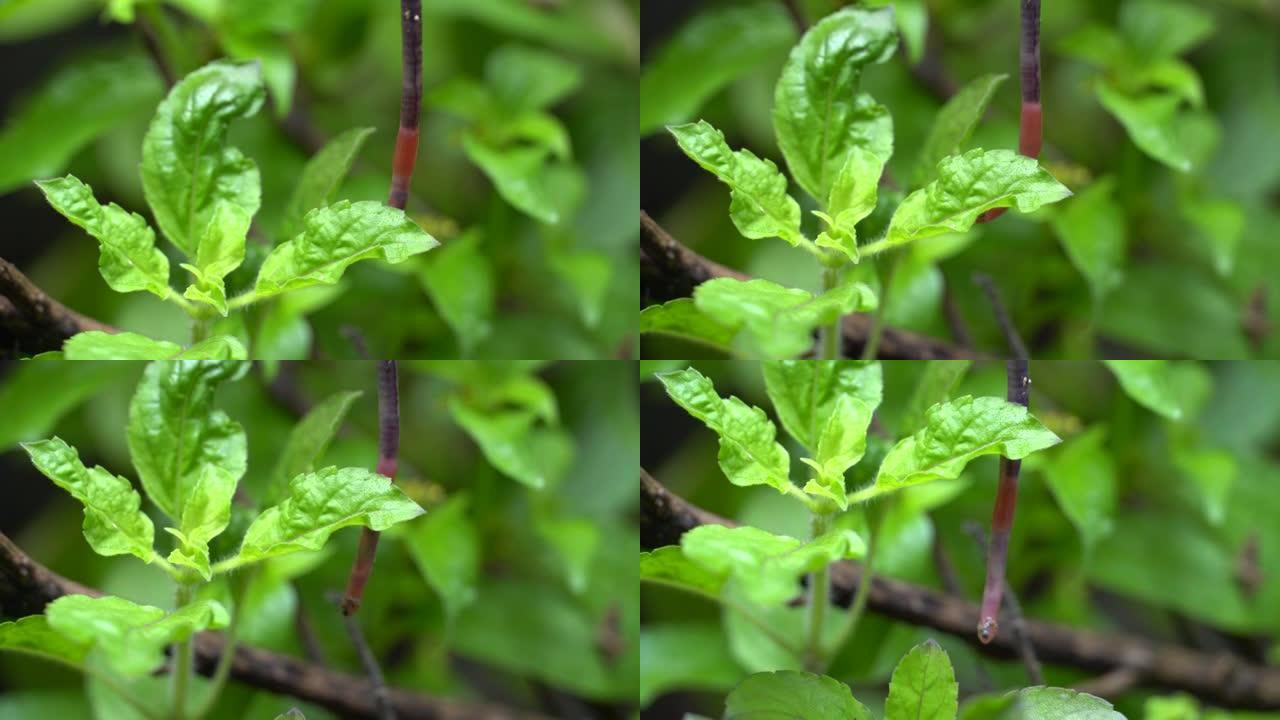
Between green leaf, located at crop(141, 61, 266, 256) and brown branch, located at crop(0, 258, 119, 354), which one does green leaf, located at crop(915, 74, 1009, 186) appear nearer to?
green leaf, located at crop(141, 61, 266, 256)

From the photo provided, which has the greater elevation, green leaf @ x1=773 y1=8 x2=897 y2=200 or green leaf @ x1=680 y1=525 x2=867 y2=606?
green leaf @ x1=773 y1=8 x2=897 y2=200

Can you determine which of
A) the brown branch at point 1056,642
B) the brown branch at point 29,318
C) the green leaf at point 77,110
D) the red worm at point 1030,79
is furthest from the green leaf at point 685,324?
the green leaf at point 77,110

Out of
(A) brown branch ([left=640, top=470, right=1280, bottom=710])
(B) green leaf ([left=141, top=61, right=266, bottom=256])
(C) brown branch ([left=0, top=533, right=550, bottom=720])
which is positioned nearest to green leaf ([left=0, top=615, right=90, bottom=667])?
(C) brown branch ([left=0, top=533, right=550, bottom=720])

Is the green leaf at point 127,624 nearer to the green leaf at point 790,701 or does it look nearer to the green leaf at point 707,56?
the green leaf at point 790,701

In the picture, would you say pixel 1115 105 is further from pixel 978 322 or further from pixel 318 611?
pixel 318 611

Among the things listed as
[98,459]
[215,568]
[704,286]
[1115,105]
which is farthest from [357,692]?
[1115,105]
